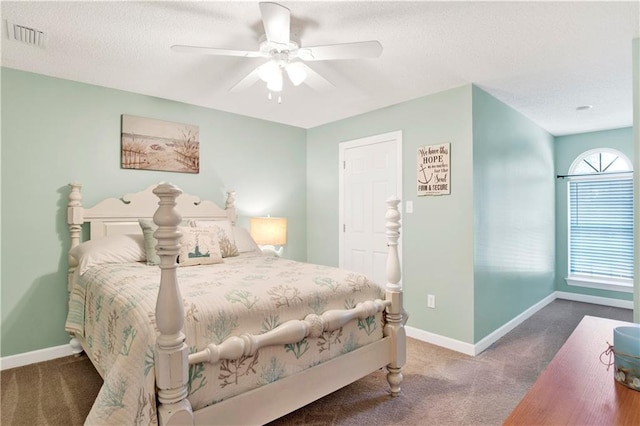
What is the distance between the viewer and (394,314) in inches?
90.4

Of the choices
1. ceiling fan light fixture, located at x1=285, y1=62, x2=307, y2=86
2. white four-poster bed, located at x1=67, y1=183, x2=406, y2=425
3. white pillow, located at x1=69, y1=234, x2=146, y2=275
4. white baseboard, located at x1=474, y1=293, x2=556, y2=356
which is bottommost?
white baseboard, located at x1=474, y1=293, x2=556, y2=356

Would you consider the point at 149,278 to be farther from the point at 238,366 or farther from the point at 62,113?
the point at 62,113

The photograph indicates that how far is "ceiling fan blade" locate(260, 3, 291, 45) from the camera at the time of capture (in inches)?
66.6

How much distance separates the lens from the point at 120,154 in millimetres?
3225

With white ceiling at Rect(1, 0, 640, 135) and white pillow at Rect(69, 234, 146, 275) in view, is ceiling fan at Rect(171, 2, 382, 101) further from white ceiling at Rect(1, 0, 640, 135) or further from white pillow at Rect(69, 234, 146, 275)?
white pillow at Rect(69, 234, 146, 275)

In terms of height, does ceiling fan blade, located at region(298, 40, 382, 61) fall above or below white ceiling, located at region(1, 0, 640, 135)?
below

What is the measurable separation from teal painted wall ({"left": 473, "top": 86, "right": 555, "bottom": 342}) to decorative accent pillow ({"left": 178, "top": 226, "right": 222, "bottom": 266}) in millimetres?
2257

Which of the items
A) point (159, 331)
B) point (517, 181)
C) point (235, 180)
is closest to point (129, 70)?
point (235, 180)

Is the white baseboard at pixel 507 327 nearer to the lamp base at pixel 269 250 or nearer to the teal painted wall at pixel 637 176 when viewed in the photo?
the teal painted wall at pixel 637 176

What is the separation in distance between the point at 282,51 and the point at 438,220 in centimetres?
209

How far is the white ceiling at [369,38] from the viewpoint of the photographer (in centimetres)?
197

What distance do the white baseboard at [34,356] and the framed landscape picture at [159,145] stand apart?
5.43 feet

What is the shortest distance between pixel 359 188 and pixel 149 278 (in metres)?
2.58

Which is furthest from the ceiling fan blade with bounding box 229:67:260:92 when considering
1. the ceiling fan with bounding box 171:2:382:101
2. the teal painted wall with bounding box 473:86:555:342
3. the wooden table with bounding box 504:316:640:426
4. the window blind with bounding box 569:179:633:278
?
the window blind with bounding box 569:179:633:278
